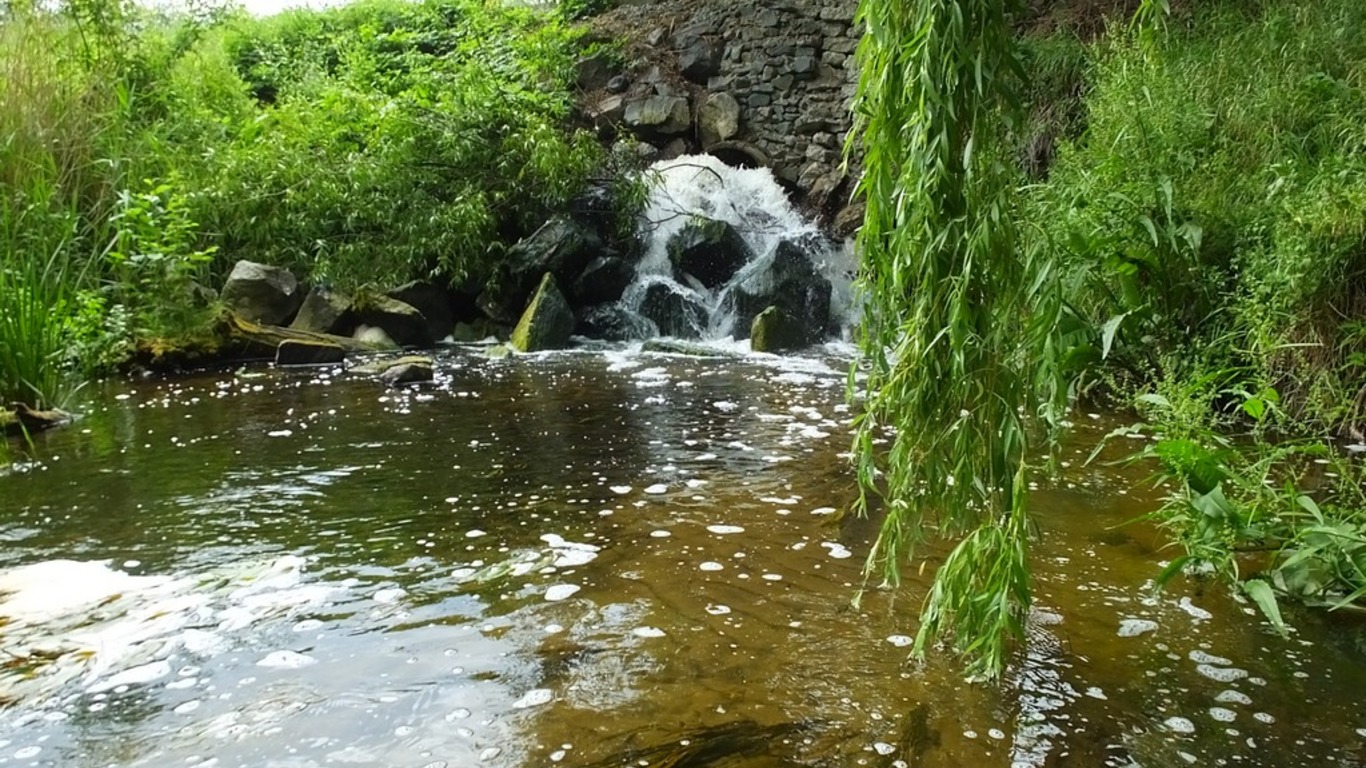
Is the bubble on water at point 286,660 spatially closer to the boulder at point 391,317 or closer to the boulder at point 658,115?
the boulder at point 391,317

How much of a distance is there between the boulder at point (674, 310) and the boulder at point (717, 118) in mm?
2967

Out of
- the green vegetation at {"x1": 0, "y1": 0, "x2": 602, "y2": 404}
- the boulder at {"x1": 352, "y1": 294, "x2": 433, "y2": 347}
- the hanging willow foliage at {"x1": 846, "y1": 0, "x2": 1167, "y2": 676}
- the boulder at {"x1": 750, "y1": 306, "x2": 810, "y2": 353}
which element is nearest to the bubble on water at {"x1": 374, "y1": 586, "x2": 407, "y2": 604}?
the hanging willow foliage at {"x1": 846, "y1": 0, "x2": 1167, "y2": 676}

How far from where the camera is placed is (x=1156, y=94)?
230 inches

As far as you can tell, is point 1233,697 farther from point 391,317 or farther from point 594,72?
point 594,72

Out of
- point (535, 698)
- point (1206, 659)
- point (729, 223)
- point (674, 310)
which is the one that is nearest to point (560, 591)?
point (535, 698)

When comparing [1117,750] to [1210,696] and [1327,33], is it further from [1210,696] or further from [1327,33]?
[1327,33]

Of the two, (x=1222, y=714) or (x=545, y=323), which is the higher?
(x=545, y=323)

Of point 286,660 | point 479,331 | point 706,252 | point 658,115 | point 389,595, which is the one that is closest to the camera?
point 286,660

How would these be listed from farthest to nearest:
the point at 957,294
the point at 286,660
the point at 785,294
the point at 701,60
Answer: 1. the point at 701,60
2. the point at 785,294
3. the point at 286,660
4. the point at 957,294

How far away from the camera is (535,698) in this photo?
2.31 meters

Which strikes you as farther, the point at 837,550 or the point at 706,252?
the point at 706,252

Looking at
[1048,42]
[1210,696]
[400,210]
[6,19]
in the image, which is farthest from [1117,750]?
[6,19]

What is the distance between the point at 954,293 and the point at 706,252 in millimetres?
8235

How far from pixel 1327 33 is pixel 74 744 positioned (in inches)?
289
